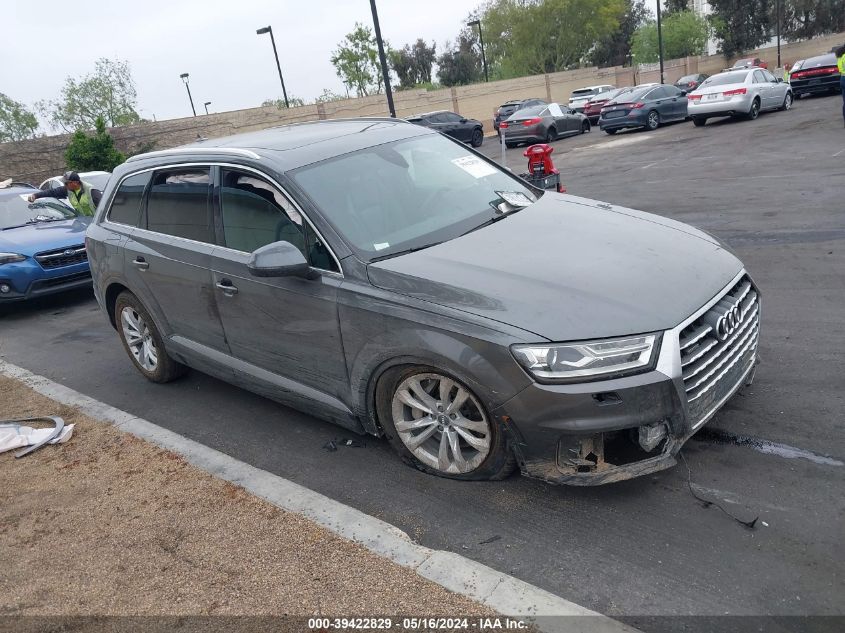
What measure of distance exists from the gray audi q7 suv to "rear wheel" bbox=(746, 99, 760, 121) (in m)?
19.6

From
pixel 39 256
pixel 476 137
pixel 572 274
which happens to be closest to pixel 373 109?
pixel 476 137

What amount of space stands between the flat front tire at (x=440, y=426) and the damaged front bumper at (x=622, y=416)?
18 cm

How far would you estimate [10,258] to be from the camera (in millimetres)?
8992

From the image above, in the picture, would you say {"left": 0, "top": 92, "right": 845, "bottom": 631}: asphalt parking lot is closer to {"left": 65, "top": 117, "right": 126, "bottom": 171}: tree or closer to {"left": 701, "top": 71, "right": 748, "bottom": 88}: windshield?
{"left": 701, "top": 71, "right": 748, "bottom": 88}: windshield

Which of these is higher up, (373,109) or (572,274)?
(373,109)

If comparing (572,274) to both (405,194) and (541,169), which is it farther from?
(541,169)

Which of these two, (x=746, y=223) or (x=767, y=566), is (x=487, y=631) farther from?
(x=746, y=223)

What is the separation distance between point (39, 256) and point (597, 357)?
8.16m

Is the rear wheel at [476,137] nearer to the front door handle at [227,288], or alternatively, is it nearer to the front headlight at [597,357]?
the front door handle at [227,288]

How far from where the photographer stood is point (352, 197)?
429 centimetres

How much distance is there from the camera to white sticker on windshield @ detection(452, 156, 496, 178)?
4.93m

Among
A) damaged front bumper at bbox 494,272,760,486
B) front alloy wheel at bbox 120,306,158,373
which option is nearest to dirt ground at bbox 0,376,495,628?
damaged front bumper at bbox 494,272,760,486

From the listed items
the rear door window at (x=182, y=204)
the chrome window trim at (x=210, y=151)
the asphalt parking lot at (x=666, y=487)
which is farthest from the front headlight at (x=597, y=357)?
the rear door window at (x=182, y=204)

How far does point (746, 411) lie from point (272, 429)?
9.84 ft
